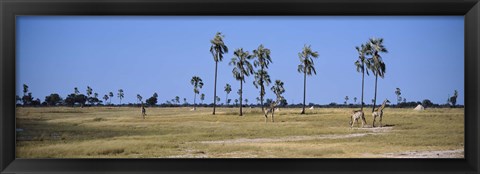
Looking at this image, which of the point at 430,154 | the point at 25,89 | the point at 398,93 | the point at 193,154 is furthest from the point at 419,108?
the point at 25,89

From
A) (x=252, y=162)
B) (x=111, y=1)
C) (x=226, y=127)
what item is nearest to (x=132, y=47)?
(x=111, y=1)

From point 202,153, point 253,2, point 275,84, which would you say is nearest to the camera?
point 253,2

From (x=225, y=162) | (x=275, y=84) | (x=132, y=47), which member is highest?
(x=132, y=47)

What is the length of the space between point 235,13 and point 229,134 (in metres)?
1.68

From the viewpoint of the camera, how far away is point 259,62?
6398 millimetres

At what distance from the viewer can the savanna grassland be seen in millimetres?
5887

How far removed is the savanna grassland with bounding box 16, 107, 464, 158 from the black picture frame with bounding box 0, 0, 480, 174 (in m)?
0.25

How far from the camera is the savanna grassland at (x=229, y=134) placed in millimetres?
5887

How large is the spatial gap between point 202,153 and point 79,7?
6.73 ft

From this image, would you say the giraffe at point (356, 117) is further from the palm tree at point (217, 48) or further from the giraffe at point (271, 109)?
the palm tree at point (217, 48)

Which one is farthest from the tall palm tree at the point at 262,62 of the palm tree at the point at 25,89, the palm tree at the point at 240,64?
the palm tree at the point at 25,89

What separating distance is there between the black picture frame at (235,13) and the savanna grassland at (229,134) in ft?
0.81

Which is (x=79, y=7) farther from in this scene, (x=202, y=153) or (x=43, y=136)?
(x=202, y=153)

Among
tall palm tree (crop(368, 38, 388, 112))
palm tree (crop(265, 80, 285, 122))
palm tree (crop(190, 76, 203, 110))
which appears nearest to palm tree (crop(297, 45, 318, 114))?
palm tree (crop(265, 80, 285, 122))
